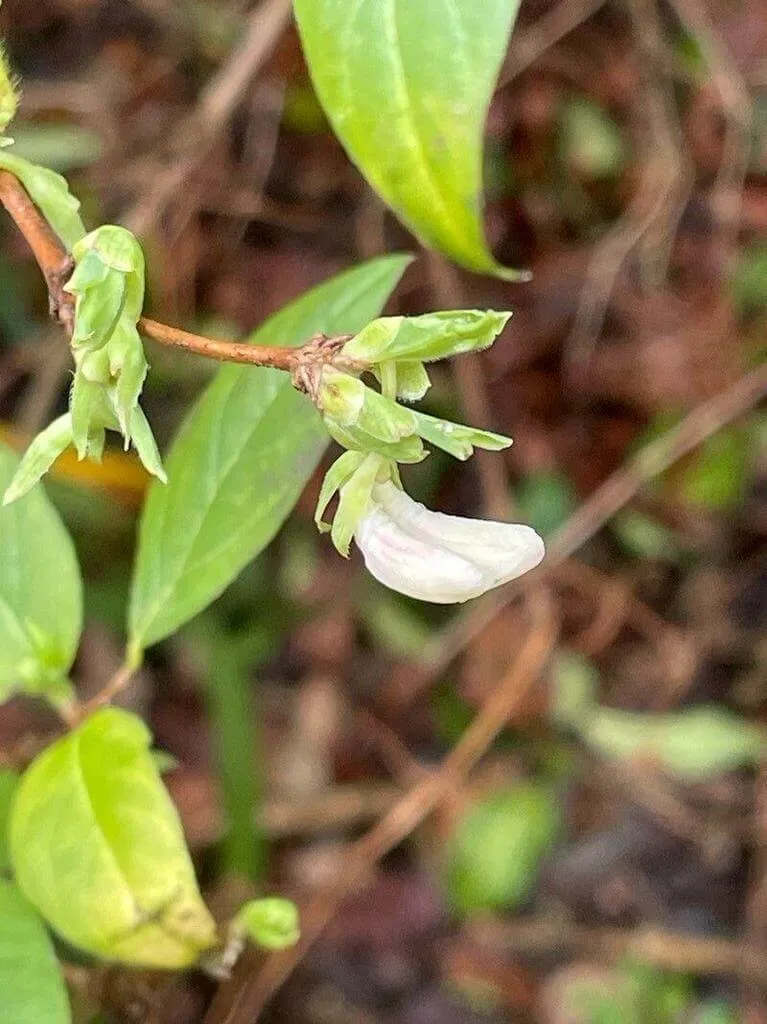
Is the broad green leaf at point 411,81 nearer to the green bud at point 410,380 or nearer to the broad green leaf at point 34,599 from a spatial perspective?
the green bud at point 410,380

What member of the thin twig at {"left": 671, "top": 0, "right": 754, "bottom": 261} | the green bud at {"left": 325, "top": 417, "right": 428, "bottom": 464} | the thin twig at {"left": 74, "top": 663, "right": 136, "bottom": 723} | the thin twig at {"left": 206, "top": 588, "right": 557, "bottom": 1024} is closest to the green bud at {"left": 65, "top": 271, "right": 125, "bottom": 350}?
the green bud at {"left": 325, "top": 417, "right": 428, "bottom": 464}

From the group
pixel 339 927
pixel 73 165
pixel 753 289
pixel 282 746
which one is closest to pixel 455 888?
pixel 339 927

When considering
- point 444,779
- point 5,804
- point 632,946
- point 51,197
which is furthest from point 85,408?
point 632,946

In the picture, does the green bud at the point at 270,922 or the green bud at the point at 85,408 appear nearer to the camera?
the green bud at the point at 85,408

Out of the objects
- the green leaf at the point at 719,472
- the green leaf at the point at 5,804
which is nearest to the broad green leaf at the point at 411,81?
the green leaf at the point at 5,804

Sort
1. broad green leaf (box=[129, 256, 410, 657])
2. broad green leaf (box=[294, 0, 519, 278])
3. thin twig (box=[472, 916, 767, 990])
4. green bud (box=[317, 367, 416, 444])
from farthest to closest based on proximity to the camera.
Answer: thin twig (box=[472, 916, 767, 990]), broad green leaf (box=[129, 256, 410, 657]), broad green leaf (box=[294, 0, 519, 278]), green bud (box=[317, 367, 416, 444])

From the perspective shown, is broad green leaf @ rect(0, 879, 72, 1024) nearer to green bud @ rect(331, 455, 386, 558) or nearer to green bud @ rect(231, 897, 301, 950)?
green bud @ rect(231, 897, 301, 950)
